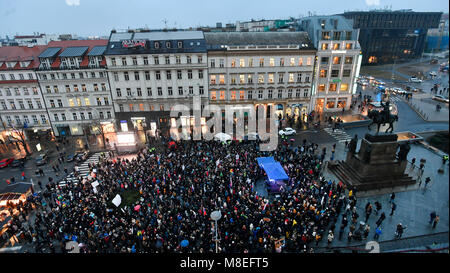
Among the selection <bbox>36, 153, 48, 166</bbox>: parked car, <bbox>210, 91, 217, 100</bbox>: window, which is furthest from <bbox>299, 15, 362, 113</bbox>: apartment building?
<bbox>36, 153, 48, 166</bbox>: parked car

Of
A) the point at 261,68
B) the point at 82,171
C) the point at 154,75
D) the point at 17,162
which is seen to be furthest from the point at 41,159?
the point at 261,68

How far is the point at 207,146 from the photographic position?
128 ft

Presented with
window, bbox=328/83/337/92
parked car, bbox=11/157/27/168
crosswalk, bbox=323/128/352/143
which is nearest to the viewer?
parked car, bbox=11/157/27/168

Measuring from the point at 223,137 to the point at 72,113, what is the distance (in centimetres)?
3114

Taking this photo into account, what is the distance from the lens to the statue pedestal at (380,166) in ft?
90.8

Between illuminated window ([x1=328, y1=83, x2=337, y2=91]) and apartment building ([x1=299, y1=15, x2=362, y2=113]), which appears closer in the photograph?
apartment building ([x1=299, y1=15, x2=362, y2=113])

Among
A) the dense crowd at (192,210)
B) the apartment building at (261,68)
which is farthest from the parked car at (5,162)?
the apartment building at (261,68)

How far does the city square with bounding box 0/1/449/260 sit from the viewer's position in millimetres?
21828

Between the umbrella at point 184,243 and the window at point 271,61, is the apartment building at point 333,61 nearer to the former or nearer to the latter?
the window at point 271,61

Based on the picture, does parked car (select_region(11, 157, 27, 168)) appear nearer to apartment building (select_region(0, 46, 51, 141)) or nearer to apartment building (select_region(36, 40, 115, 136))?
apartment building (select_region(0, 46, 51, 141))

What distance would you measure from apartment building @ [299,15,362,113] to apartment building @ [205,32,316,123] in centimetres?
230

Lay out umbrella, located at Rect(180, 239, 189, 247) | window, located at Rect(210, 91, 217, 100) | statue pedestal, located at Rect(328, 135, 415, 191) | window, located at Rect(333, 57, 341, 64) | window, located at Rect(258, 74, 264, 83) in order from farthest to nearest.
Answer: window, located at Rect(333, 57, 341, 64)
window, located at Rect(210, 91, 217, 100)
window, located at Rect(258, 74, 264, 83)
statue pedestal, located at Rect(328, 135, 415, 191)
umbrella, located at Rect(180, 239, 189, 247)

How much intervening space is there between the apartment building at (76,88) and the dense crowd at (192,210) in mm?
20265

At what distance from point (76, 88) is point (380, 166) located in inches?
2003
